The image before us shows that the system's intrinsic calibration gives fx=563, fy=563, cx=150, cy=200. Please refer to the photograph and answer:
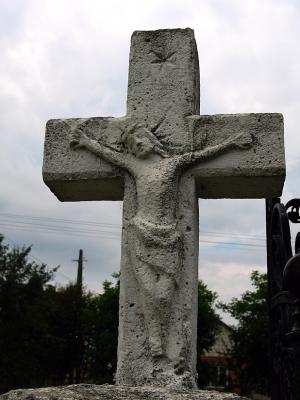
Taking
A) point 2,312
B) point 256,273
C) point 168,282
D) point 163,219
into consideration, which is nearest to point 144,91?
point 163,219

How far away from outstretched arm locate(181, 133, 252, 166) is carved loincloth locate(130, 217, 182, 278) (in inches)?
22.5

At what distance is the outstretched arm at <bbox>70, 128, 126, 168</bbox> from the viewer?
4.02 metres

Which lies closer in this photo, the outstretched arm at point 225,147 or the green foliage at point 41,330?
the outstretched arm at point 225,147

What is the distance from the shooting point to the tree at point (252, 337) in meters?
31.9

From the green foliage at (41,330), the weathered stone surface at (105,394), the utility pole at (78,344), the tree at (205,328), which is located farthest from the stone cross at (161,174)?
the utility pole at (78,344)

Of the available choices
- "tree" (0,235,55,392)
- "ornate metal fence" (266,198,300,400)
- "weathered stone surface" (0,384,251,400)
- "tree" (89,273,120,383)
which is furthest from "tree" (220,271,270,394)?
"weathered stone surface" (0,384,251,400)

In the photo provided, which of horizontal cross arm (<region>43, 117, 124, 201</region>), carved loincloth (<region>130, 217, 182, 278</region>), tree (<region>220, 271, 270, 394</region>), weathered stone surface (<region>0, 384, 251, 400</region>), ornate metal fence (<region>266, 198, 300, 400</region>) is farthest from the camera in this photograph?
tree (<region>220, 271, 270, 394</region>)

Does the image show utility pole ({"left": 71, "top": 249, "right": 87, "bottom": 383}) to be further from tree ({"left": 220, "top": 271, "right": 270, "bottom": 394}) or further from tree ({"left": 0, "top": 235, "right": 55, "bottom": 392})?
tree ({"left": 220, "top": 271, "right": 270, "bottom": 394})

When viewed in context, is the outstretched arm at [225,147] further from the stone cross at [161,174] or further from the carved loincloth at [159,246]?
the carved loincloth at [159,246]

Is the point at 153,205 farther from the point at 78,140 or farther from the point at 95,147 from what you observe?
the point at 78,140

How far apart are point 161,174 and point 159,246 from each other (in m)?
0.52

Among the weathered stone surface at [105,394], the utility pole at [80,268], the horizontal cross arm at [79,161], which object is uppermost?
the utility pole at [80,268]

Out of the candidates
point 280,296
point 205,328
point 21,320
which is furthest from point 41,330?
point 280,296

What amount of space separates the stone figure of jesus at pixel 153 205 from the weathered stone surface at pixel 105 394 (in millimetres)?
610
